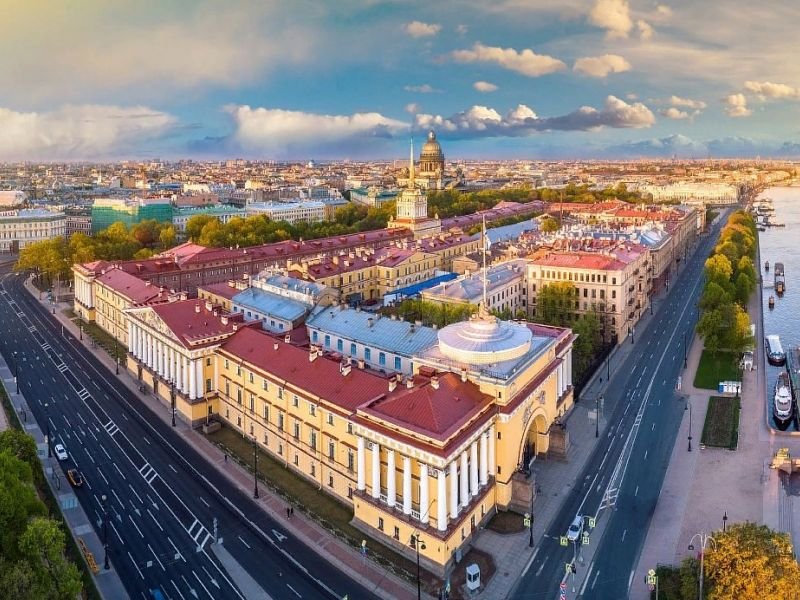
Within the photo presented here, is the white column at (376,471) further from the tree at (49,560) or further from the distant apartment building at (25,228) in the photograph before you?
the distant apartment building at (25,228)

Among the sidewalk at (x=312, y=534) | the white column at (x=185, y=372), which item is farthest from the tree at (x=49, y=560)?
the white column at (x=185, y=372)

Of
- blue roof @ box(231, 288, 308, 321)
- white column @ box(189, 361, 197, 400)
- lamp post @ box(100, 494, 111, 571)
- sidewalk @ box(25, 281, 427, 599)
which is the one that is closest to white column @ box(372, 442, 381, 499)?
sidewalk @ box(25, 281, 427, 599)

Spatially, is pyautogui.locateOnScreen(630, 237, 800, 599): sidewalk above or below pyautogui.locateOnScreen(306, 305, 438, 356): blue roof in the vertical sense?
below

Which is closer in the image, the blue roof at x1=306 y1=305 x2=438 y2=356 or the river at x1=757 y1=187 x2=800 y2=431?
the blue roof at x1=306 y1=305 x2=438 y2=356

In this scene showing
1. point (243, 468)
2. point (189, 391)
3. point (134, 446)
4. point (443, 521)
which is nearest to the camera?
point (443, 521)

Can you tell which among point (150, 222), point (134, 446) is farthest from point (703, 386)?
point (150, 222)

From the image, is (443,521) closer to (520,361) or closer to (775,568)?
(520,361)

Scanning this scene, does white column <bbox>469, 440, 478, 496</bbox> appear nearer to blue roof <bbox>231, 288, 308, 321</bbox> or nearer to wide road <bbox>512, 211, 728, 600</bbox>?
wide road <bbox>512, 211, 728, 600</bbox>
